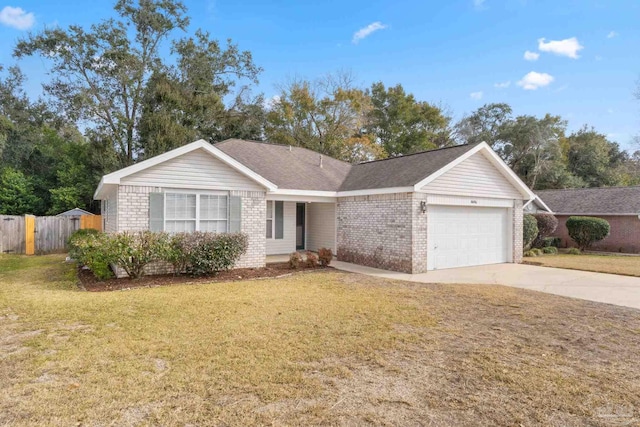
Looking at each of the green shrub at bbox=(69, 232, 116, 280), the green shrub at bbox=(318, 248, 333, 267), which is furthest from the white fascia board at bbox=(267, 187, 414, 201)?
the green shrub at bbox=(69, 232, 116, 280)

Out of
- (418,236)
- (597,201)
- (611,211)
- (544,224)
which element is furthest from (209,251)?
(597,201)

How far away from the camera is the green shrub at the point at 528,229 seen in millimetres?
17531

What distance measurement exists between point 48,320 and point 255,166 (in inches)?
372

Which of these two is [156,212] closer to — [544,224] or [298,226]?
[298,226]

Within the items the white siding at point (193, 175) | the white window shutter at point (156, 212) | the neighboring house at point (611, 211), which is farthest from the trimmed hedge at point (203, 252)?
the neighboring house at point (611, 211)

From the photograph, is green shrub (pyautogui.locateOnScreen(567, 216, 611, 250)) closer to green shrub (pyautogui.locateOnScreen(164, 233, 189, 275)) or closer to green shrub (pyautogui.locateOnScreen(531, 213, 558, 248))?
green shrub (pyautogui.locateOnScreen(531, 213, 558, 248))

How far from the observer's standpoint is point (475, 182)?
13.3 metres

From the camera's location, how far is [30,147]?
86.6ft

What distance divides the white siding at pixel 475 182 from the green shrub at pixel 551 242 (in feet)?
25.6

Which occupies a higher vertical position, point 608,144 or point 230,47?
point 230,47

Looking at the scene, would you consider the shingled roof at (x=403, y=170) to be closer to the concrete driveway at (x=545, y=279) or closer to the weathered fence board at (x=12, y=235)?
the concrete driveway at (x=545, y=279)

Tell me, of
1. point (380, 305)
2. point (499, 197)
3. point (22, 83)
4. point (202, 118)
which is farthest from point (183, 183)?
point (22, 83)

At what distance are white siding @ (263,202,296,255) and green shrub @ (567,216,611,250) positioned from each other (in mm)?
15350

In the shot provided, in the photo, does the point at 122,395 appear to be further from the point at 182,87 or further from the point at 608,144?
the point at 608,144
